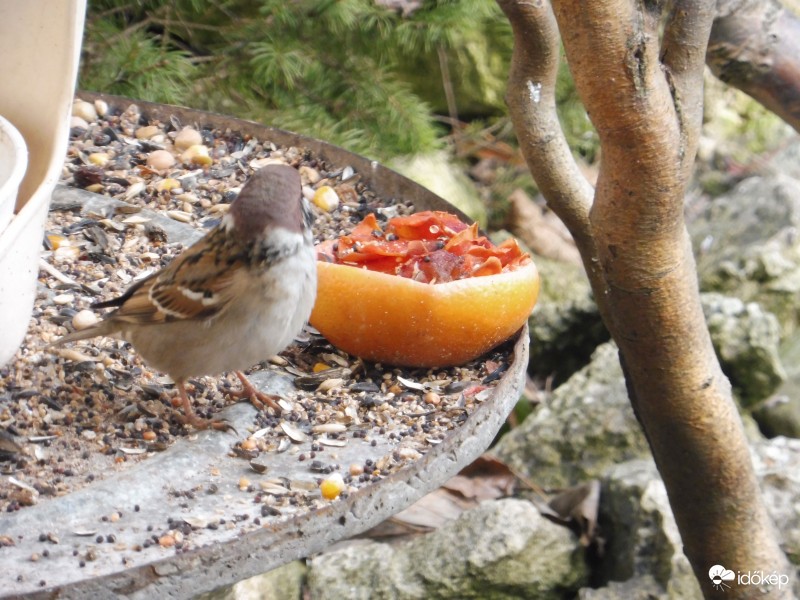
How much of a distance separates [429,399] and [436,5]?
2.44m

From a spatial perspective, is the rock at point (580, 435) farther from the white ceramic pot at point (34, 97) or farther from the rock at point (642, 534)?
the white ceramic pot at point (34, 97)

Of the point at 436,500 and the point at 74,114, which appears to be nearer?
the point at 74,114

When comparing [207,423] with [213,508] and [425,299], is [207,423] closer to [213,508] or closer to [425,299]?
[213,508]

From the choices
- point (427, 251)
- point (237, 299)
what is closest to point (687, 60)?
point (427, 251)

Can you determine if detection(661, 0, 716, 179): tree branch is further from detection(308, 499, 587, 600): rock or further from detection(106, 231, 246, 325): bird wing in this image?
detection(308, 499, 587, 600): rock

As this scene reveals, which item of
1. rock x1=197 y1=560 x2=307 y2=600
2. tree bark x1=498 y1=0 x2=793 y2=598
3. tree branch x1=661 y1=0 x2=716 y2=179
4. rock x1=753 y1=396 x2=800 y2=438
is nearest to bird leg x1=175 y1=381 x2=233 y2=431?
tree bark x1=498 y1=0 x2=793 y2=598

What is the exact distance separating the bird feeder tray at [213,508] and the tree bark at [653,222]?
319 millimetres

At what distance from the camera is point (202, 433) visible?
180 cm

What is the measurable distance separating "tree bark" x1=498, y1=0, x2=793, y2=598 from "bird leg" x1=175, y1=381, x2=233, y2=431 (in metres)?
0.78

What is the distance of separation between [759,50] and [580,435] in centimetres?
170

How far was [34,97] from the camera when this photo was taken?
1973 mm

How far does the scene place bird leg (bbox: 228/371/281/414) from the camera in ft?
6.13

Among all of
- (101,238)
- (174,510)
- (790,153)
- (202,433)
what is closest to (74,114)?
(101,238)

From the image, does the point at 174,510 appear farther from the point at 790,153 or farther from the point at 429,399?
the point at 790,153
